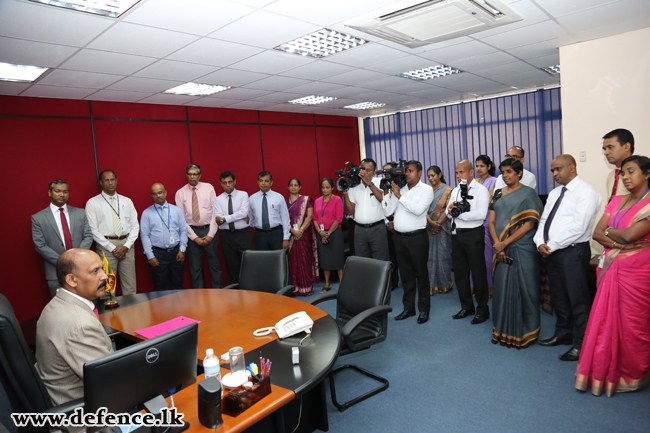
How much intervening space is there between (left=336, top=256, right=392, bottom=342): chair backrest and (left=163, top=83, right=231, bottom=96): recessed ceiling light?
130 inches

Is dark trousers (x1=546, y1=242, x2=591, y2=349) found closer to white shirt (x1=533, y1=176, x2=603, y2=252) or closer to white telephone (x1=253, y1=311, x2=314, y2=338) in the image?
white shirt (x1=533, y1=176, x2=603, y2=252)

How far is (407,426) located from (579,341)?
1741 millimetres

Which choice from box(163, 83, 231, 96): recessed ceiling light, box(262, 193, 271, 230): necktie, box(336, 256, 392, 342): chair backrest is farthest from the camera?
box(262, 193, 271, 230): necktie

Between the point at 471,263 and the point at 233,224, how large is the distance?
10.8 ft

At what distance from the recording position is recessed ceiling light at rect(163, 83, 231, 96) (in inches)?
199

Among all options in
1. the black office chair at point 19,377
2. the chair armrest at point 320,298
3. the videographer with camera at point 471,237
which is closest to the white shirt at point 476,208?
the videographer with camera at point 471,237

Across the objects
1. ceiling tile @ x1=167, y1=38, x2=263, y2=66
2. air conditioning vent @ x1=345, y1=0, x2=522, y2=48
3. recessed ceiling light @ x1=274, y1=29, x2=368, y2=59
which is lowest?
air conditioning vent @ x1=345, y1=0, x2=522, y2=48

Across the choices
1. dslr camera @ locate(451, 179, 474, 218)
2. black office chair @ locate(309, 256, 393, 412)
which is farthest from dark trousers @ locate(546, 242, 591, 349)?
black office chair @ locate(309, 256, 393, 412)

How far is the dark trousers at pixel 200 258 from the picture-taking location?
5.63m

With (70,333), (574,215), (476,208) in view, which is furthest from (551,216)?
(70,333)

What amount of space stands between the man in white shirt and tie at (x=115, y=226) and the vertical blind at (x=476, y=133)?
5686mm

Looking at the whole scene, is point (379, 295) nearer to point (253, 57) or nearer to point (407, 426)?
point (407, 426)

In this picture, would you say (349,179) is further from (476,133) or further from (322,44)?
(476,133)

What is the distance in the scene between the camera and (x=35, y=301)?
4.79 metres
